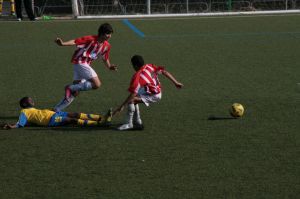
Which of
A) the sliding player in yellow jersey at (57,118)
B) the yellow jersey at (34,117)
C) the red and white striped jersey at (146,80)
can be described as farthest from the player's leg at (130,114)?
the yellow jersey at (34,117)

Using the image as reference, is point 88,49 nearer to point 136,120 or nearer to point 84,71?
point 84,71

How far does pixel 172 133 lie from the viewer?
10.2m

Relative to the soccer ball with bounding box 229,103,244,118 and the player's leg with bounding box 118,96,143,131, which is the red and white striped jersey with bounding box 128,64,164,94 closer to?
the player's leg with bounding box 118,96,143,131

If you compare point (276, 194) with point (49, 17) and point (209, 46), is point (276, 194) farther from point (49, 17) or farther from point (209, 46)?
point (49, 17)

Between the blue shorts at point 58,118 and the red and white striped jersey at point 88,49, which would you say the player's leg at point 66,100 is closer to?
the red and white striped jersey at point 88,49

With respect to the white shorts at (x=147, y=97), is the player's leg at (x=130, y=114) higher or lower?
lower

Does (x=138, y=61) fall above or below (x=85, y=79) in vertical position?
above

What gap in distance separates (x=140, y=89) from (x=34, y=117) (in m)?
1.67

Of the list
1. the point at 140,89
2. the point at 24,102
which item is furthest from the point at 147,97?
the point at 24,102

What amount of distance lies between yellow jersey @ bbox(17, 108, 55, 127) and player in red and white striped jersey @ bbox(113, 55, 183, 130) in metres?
1.13

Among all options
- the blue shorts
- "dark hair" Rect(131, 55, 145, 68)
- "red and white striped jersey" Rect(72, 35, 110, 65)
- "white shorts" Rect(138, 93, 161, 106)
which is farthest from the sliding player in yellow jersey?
"red and white striped jersey" Rect(72, 35, 110, 65)

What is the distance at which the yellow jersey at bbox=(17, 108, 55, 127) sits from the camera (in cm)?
1052

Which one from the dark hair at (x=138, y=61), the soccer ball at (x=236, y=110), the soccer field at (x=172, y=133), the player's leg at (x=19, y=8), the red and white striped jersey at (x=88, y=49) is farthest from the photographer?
the player's leg at (x=19, y=8)

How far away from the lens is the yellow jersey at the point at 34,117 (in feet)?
34.5
